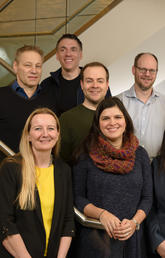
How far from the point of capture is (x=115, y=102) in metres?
2.29

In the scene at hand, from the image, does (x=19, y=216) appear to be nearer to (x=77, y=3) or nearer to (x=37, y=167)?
(x=37, y=167)

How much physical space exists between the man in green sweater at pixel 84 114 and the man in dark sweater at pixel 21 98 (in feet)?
0.92

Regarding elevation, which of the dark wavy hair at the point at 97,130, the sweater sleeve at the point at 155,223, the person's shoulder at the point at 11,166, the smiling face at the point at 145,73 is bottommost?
the sweater sleeve at the point at 155,223

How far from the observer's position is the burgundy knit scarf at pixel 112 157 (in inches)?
83.0

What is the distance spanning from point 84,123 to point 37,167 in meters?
0.56

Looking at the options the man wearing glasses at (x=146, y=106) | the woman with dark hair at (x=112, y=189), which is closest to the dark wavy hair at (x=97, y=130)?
the woman with dark hair at (x=112, y=189)

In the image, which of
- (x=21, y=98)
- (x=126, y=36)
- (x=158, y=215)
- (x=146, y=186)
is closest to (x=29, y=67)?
(x=21, y=98)

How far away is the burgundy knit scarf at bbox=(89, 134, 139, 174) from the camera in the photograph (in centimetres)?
211

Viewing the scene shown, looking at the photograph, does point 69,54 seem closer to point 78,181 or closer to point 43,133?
point 43,133

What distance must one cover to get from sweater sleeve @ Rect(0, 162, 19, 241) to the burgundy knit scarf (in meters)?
0.50

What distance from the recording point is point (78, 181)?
216 cm

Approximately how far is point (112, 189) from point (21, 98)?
3.32 ft

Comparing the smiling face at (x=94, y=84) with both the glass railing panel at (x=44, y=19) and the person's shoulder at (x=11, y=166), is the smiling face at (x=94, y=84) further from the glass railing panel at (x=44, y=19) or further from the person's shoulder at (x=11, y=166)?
the glass railing panel at (x=44, y=19)

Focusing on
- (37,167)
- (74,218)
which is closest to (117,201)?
(74,218)
